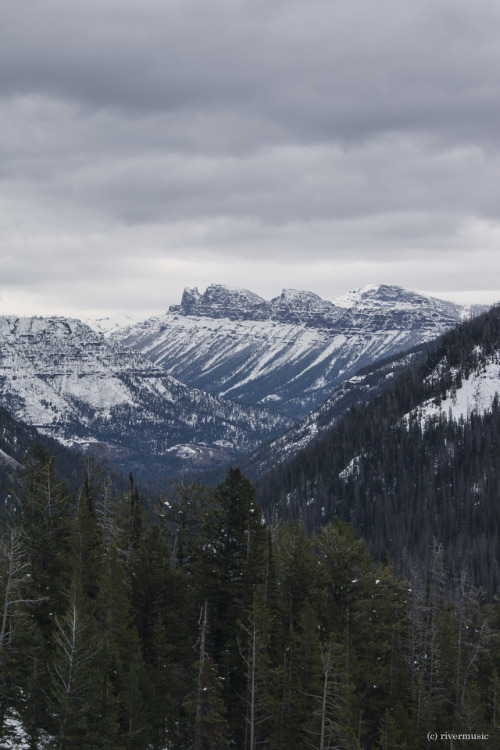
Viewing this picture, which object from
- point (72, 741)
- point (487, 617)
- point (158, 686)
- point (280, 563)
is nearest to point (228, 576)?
point (280, 563)

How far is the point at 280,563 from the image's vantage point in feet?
222

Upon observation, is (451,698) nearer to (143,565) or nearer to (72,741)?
(143,565)

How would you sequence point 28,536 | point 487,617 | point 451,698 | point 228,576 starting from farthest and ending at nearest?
point 487,617 < point 451,698 < point 228,576 < point 28,536

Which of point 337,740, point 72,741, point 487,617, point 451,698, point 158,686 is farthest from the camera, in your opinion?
point 487,617

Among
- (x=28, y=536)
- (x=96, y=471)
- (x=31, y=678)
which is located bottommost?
(x=31, y=678)

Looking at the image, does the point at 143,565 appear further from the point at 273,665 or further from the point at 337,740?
the point at 337,740

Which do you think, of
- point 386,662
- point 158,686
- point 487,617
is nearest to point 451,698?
point 386,662

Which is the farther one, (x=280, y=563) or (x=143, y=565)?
(x=280, y=563)

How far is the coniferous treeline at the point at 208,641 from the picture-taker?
163 ft

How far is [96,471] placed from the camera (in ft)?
270

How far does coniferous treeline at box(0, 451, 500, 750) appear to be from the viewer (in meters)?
49.6

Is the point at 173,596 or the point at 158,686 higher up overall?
the point at 173,596

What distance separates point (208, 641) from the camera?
205ft

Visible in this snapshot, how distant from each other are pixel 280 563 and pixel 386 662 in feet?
41.8
